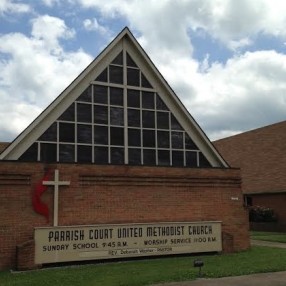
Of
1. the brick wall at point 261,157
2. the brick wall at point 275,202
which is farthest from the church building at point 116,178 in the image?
the brick wall at point 261,157

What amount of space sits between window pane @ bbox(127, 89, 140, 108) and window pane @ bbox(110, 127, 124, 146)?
107 cm

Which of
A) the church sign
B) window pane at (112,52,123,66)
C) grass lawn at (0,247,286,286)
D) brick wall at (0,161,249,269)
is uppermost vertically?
window pane at (112,52,123,66)

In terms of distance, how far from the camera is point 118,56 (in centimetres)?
1844

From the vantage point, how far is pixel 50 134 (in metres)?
16.8

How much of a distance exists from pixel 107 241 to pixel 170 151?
172 inches

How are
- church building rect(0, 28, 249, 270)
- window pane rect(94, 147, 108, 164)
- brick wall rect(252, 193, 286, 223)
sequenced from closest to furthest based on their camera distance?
1. church building rect(0, 28, 249, 270)
2. window pane rect(94, 147, 108, 164)
3. brick wall rect(252, 193, 286, 223)

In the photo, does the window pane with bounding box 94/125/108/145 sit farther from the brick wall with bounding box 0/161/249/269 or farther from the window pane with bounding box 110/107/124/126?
the brick wall with bounding box 0/161/249/269

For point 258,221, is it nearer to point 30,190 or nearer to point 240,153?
point 240,153

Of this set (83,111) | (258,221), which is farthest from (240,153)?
(83,111)

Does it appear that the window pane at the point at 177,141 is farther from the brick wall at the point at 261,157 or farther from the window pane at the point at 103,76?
the brick wall at the point at 261,157

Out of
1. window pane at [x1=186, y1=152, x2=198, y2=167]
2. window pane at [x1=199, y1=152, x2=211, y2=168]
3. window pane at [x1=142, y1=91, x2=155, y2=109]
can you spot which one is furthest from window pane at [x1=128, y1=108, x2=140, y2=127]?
window pane at [x1=199, y1=152, x2=211, y2=168]

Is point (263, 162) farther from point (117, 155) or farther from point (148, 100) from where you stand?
point (117, 155)

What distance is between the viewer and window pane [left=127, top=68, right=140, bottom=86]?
18.5m

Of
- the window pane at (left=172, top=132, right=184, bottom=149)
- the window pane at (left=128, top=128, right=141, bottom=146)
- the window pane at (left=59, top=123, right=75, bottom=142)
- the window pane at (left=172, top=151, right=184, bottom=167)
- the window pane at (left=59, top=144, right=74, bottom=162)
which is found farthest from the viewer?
the window pane at (left=172, top=132, right=184, bottom=149)
